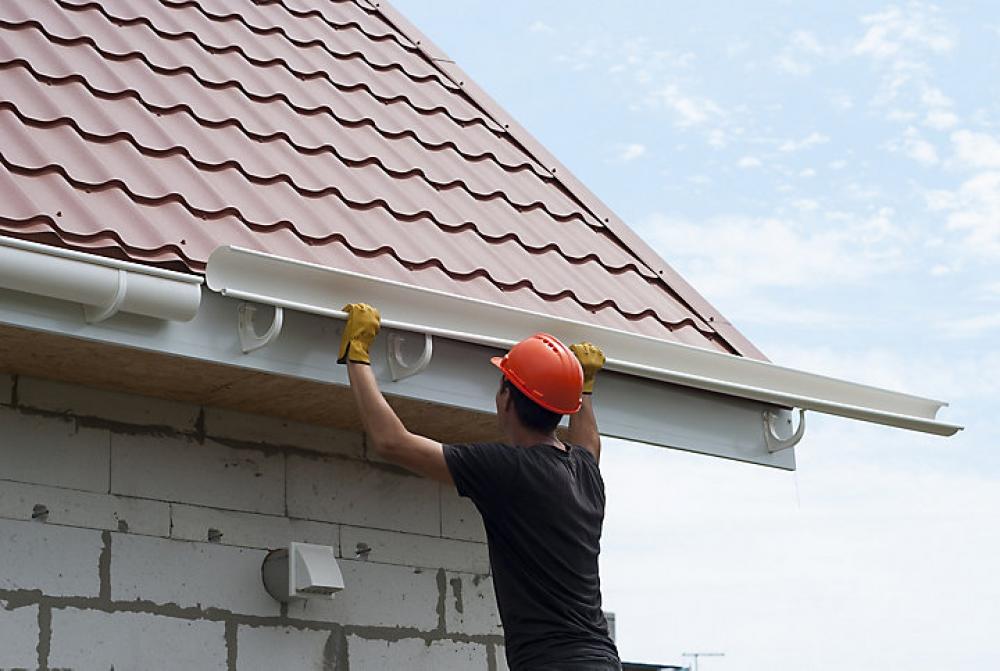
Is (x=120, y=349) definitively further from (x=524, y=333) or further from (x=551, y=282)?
(x=551, y=282)

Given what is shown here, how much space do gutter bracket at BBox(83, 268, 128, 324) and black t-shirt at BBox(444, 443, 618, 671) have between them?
94 centimetres

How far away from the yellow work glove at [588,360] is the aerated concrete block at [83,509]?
139cm

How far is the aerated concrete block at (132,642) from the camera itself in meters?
4.26

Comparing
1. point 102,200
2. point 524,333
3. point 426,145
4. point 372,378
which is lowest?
point 372,378

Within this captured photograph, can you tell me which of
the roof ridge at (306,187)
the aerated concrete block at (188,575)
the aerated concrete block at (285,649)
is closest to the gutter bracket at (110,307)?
the aerated concrete block at (188,575)

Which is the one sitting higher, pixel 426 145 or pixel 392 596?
pixel 426 145

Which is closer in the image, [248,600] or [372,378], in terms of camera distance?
[372,378]

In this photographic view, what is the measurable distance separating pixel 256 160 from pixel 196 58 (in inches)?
34.4

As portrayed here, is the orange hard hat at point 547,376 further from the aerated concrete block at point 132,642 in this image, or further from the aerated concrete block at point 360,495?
the aerated concrete block at point 132,642

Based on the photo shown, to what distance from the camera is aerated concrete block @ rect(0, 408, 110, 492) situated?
4.29 m

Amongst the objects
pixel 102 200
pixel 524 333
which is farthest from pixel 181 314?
pixel 524 333

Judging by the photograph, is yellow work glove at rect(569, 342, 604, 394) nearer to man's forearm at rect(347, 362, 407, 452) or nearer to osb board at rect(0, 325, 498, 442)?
osb board at rect(0, 325, 498, 442)

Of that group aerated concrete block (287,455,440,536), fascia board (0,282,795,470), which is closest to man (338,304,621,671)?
fascia board (0,282,795,470)

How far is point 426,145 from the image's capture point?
5.96 meters
